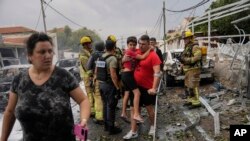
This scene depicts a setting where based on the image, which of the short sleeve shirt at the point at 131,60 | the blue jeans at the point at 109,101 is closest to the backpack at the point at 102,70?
the blue jeans at the point at 109,101

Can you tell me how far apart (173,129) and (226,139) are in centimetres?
133

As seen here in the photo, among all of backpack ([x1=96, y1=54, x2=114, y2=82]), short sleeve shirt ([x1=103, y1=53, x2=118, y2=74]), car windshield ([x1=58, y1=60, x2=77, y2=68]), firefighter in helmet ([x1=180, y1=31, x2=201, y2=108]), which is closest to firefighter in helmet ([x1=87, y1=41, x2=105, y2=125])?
backpack ([x1=96, y1=54, x2=114, y2=82])

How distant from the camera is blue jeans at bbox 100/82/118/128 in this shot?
6.50 metres

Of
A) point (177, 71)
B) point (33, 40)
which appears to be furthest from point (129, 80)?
point (177, 71)

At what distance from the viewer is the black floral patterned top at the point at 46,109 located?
2.73 meters

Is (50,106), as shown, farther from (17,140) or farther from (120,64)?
(120,64)

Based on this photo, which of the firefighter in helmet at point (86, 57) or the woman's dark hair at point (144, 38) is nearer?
the woman's dark hair at point (144, 38)

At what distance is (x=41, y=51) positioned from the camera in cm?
283

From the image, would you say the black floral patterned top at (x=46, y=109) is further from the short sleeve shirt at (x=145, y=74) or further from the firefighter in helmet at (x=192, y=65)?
the firefighter in helmet at (x=192, y=65)

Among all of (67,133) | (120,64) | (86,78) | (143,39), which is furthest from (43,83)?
(86,78)

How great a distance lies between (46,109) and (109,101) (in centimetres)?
384

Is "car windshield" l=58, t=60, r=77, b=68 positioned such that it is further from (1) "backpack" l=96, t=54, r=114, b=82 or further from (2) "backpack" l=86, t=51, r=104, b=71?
(1) "backpack" l=96, t=54, r=114, b=82

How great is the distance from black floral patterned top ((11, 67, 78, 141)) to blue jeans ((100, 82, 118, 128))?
12.0 ft

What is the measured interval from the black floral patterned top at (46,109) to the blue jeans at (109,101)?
365 cm
